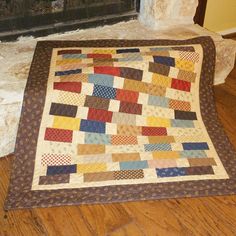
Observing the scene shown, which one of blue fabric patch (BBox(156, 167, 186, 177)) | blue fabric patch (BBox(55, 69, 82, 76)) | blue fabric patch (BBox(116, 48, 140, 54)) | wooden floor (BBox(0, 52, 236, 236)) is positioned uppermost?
blue fabric patch (BBox(116, 48, 140, 54))

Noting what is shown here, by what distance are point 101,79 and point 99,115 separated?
166mm

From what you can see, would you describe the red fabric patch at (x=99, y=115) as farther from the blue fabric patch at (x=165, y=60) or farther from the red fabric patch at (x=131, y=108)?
the blue fabric patch at (x=165, y=60)

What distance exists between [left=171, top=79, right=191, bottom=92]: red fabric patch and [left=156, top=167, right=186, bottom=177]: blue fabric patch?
1.58 ft

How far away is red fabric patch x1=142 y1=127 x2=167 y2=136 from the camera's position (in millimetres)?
1595

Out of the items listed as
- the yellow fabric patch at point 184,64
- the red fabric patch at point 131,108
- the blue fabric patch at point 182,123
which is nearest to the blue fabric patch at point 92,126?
the red fabric patch at point 131,108

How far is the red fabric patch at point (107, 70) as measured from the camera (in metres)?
1.60

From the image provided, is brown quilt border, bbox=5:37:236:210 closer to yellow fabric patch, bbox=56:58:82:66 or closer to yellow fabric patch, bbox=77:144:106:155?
yellow fabric patch, bbox=56:58:82:66

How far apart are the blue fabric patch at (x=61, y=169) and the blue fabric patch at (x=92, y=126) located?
19cm

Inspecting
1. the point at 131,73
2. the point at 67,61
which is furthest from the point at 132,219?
the point at 67,61

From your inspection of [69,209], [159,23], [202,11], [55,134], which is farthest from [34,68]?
[202,11]

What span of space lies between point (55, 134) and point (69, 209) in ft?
1.13

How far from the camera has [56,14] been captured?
198 cm

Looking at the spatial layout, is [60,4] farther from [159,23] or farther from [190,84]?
[190,84]

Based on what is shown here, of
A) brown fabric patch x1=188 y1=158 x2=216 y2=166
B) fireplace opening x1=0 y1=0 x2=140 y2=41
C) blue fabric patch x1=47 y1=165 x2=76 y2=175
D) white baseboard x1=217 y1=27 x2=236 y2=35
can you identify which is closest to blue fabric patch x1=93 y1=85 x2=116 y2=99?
blue fabric patch x1=47 y1=165 x2=76 y2=175
